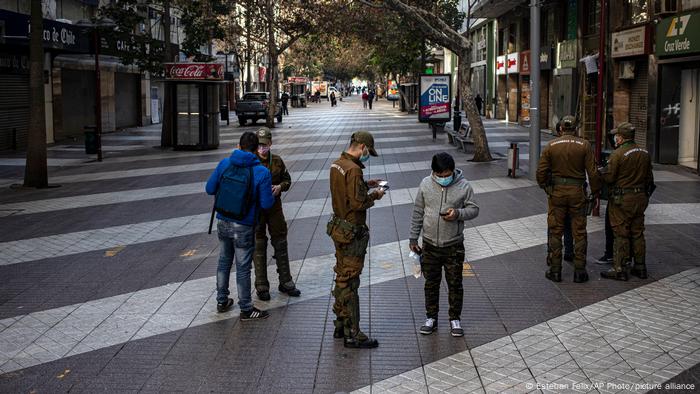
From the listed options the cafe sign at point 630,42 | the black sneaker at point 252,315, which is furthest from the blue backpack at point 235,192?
the cafe sign at point 630,42

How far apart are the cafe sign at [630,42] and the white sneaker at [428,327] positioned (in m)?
16.0

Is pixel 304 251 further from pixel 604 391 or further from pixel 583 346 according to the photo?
pixel 604 391

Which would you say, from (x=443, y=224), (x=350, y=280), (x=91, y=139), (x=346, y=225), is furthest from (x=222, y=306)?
(x=91, y=139)

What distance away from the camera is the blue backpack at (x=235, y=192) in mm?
7098

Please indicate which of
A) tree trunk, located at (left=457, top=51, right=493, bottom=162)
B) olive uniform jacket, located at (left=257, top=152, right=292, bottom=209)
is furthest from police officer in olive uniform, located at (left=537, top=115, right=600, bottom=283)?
tree trunk, located at (left=457, top=51, right=493, bottom=162)

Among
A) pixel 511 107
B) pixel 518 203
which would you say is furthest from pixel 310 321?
pixel 511 107

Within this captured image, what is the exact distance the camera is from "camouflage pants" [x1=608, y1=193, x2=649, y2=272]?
8609mm

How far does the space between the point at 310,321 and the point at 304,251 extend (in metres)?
3.06

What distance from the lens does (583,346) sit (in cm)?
656

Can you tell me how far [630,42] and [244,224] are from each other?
56.8 ft

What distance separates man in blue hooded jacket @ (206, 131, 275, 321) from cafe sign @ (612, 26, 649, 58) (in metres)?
16.1

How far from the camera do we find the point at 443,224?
6.58 m

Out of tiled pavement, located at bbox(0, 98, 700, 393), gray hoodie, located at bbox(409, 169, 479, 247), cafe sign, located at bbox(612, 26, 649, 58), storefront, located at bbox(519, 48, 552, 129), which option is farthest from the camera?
storefront, located at bbox(519, 48, 552, 129)

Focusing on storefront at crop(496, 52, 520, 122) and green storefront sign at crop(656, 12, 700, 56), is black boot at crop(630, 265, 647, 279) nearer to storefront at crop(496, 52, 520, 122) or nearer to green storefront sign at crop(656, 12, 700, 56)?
green storefront sign at crop(656, 12, 700, 56)
